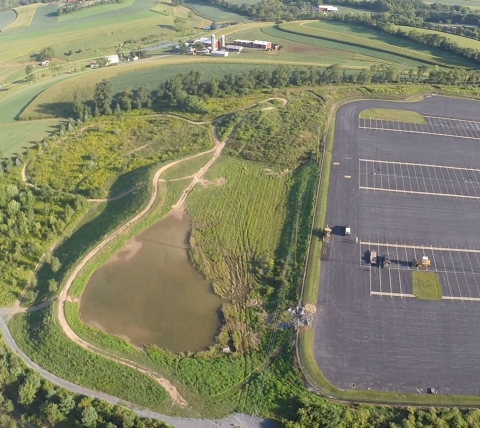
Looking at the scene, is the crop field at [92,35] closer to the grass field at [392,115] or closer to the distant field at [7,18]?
the distant field at [7,18]

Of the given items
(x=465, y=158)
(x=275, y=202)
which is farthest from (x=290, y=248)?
(x=465, y=158)

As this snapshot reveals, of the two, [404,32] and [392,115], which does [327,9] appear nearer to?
[404,32]

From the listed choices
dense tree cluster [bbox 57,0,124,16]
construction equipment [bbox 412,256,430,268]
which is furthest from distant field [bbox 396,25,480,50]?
dense tree cluster [bbox 57,0,124,16]

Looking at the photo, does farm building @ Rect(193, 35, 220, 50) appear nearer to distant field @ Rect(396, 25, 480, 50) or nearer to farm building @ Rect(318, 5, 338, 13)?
farm building @ Rect(318, 5, 338, 13)

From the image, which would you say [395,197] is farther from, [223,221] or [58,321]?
[58,321]

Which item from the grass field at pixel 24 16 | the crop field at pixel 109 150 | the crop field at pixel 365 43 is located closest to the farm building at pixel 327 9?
the crop field at pixel 365 43

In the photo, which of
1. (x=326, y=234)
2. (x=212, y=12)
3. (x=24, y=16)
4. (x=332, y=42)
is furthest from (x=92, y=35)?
(x=326, y=234)
